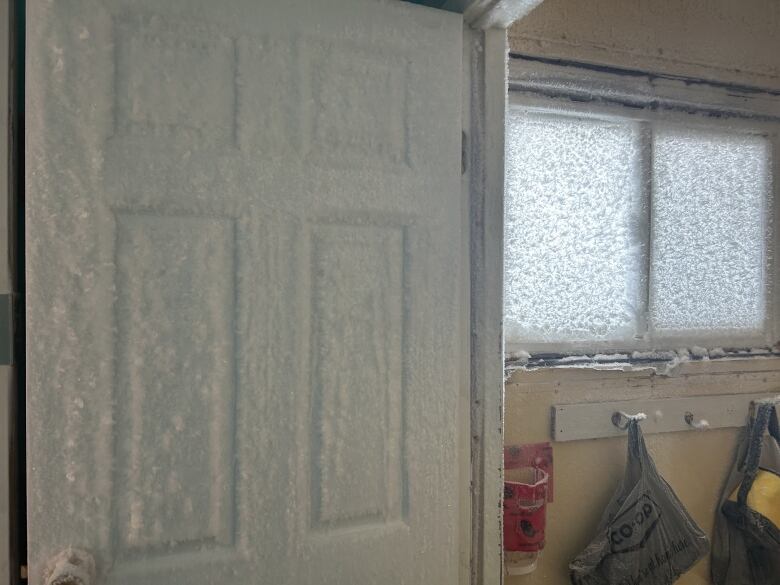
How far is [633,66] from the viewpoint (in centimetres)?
176

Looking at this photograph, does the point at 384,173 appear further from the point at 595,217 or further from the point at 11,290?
the point at 595,217

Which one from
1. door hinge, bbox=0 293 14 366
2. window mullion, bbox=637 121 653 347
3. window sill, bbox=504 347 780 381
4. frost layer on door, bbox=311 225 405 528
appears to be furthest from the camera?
window mullion, bbox=637 121 653 347

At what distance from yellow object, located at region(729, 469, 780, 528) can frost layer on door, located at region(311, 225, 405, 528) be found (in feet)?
4.87

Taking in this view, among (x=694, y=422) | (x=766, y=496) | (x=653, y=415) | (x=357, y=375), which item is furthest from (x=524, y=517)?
(x=357, y=375)

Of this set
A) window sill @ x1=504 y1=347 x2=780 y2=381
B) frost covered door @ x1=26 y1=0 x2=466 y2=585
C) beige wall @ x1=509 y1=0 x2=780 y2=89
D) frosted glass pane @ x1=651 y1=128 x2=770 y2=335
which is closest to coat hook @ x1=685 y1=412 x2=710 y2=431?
window sill @ x1=504 y1=347 x2=780 y2=381

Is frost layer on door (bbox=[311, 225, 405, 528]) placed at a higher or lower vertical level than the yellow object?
higher

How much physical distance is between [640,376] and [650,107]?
0.88 m

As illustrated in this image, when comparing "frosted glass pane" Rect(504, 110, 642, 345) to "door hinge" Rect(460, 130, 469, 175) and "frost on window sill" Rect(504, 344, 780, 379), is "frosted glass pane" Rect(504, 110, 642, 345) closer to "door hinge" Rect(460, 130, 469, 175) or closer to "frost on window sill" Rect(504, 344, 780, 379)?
"frost on window sill" Rect(504, 344, 780, 379)

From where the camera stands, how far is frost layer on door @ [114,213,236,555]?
767 millimetres

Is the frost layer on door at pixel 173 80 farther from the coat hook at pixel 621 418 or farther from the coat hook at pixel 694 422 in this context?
the coat hook at pixel 694 422

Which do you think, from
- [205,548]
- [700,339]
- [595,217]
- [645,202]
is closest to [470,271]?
[205,548]

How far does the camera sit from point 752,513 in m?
1.78

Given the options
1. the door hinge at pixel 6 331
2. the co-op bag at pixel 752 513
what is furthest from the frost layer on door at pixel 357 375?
the co-op bag at pixel 752 513

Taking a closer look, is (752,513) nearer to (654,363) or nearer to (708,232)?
(654,363)
